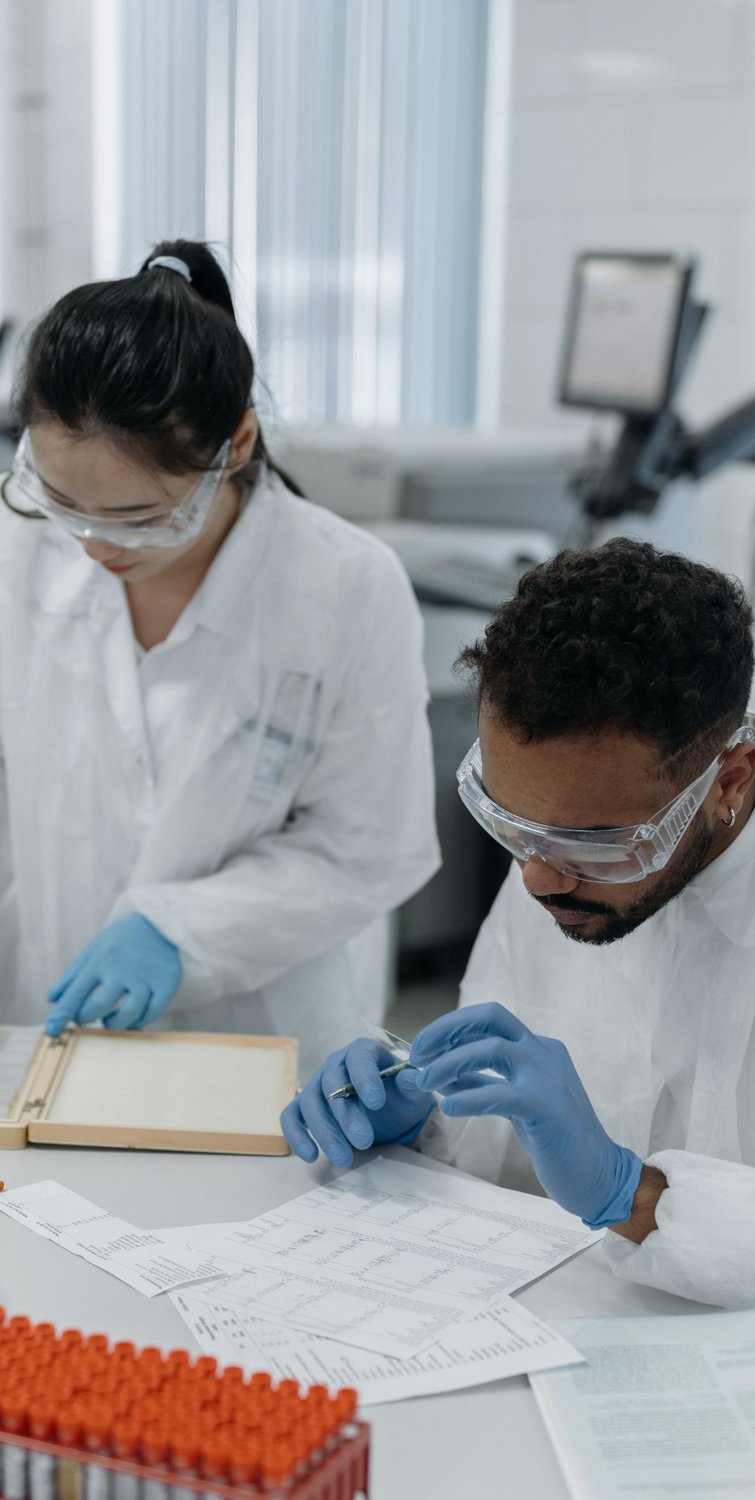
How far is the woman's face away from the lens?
52.6 inches

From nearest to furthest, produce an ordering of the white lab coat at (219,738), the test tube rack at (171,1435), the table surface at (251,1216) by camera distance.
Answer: the test tube rack at (171,1435) < the table surface at (251,1216) < the white lab coat at (219,738)

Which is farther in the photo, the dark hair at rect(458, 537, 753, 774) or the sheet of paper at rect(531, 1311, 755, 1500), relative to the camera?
the dark hair at rect(458, 537, 753, 774)

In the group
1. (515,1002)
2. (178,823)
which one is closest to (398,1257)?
(515,1002)

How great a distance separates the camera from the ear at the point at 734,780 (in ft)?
3.62

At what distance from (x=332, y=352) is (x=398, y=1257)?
4.29 meters

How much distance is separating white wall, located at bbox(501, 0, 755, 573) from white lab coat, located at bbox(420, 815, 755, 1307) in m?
3.10

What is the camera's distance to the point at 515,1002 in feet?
4.43

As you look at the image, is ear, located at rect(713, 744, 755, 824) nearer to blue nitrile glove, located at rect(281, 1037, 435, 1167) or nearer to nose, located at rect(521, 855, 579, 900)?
nose, located at rect(521, 855, 579, 900)

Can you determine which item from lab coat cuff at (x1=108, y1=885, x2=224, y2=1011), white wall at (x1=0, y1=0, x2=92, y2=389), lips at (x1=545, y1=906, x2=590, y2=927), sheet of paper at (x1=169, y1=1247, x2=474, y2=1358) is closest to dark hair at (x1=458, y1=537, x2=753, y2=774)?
lips at (x1=545, y1=906, x2=590, y2=927)

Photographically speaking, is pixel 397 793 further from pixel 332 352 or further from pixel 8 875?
pixel 332 352

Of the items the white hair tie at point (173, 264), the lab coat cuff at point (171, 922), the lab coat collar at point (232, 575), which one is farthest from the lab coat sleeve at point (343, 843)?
the white hair tie at point (173, 264)

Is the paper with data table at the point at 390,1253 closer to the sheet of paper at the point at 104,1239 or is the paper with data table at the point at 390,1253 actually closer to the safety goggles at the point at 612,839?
the sheet of paper at the point at 104,1239

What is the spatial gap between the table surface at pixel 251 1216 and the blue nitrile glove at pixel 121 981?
190mm

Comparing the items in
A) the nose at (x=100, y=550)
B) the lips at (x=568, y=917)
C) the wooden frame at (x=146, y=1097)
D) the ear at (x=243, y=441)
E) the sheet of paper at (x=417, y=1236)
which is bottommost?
the wooden frame at (x=146, y=1097)
